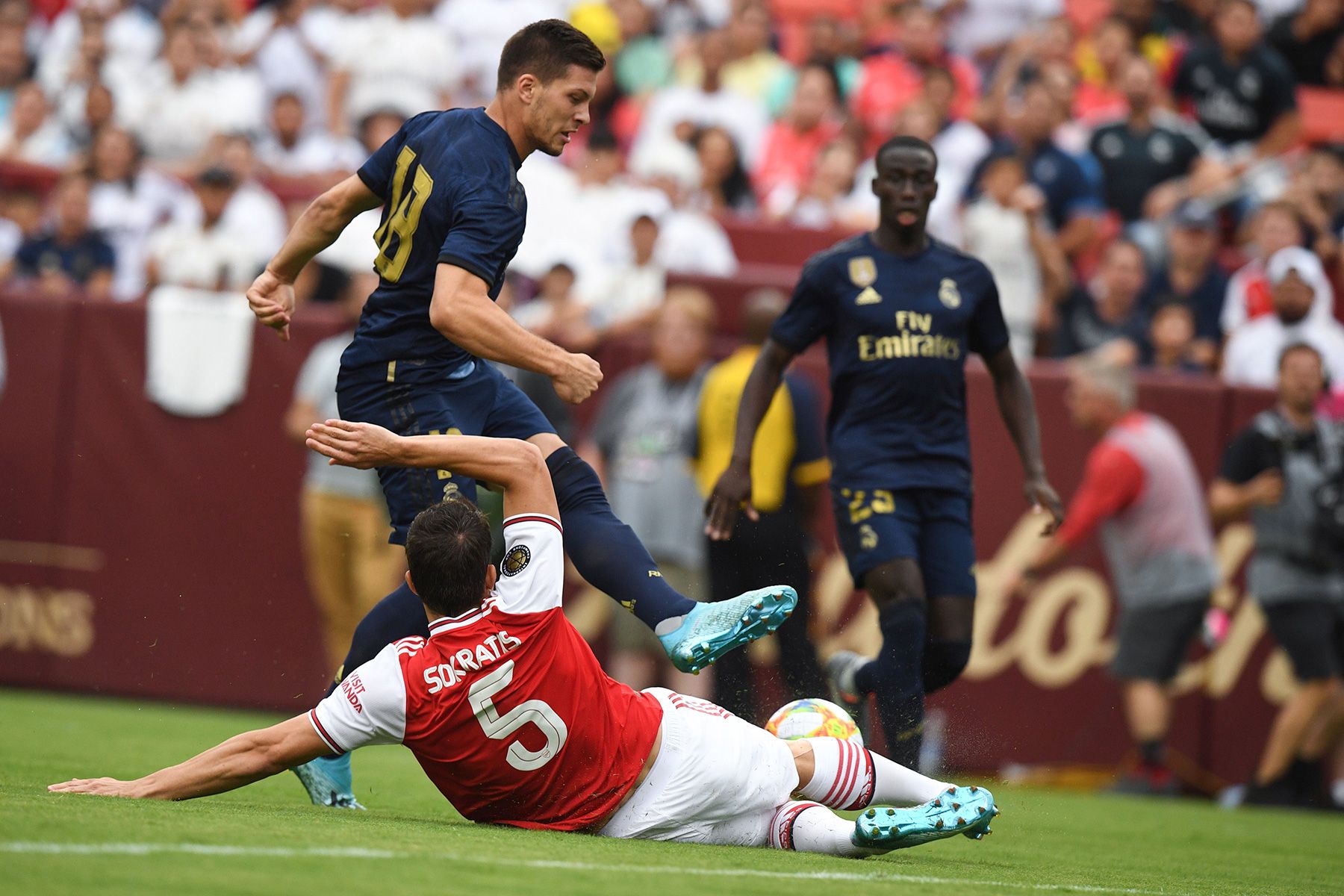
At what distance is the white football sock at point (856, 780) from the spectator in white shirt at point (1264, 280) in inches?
283

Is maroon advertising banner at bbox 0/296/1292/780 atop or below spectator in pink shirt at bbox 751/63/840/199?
below

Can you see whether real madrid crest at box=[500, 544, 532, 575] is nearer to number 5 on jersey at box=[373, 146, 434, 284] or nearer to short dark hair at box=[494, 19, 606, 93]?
number 5 on jersey at box=[373, 146, 434, 284]

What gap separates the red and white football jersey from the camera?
210 inches

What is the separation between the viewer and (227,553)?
1193cm

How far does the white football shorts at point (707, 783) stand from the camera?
5539mm

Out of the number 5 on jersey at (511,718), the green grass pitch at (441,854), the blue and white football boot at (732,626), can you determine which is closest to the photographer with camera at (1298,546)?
the green grass pitch at (441,854)

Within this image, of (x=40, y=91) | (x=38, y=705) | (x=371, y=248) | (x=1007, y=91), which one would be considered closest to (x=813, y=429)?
(x=371, y=248)

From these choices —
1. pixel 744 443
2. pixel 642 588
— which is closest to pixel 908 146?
pixel 744 443

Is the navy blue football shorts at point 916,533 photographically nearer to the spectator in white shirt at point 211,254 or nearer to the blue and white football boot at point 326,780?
Answer: the blue and white football boot at point 326,780

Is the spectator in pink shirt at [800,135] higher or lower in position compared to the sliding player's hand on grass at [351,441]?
higher

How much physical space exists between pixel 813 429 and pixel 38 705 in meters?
5.15

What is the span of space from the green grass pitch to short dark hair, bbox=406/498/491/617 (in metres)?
0.73

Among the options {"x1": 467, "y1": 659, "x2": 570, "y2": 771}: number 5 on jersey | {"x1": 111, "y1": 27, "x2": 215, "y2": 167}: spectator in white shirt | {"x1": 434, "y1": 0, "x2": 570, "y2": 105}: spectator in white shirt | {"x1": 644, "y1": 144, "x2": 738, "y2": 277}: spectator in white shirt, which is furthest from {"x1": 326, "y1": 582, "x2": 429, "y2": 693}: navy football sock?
{"x1": 434, "y1": 0, "x2": 570, "y2": 105}: spectator in white shirt

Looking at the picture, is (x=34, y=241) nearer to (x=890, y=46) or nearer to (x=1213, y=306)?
(x=890, y=46)
